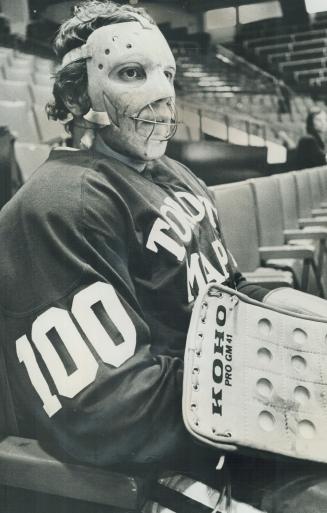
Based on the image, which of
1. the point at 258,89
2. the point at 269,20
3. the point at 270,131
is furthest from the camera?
the point at 270,131

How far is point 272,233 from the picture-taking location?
165cm

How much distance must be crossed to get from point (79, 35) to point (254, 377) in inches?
15.9

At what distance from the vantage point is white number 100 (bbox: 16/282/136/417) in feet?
1.51

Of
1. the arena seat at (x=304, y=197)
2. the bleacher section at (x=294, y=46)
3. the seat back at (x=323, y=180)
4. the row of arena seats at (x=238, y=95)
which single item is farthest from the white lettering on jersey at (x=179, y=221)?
the seat back at (x=323, y=180)

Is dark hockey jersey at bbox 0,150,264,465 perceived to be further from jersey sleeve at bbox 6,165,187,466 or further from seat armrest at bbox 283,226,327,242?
seat armrest at bbox 283,226,327,242

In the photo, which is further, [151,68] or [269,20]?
[269,20]

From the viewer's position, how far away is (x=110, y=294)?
48 centimetres

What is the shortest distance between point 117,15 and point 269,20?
0.35m

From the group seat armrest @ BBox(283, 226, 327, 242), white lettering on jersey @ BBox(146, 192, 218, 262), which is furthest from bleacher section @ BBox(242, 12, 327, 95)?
seat armrest @ BBox(283, 226, 327, 242)

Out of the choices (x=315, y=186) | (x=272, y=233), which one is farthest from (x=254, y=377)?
(x=315, y=186)

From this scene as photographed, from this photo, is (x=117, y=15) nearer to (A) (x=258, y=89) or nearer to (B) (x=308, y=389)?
(B) (x=308, y=389)

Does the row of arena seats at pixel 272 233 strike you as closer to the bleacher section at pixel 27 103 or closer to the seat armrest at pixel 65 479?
the bleacher section at pixel 27 103

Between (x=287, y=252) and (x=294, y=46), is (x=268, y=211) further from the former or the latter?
(x=294, y=46)

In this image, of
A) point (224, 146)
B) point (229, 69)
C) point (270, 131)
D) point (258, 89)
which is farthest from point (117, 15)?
point (270, 131)
